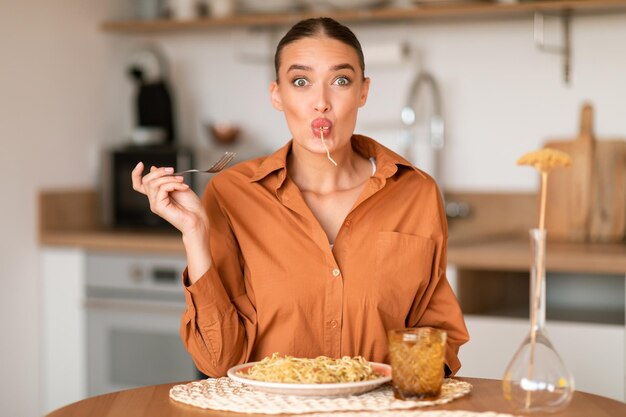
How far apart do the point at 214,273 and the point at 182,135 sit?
8.23 feet

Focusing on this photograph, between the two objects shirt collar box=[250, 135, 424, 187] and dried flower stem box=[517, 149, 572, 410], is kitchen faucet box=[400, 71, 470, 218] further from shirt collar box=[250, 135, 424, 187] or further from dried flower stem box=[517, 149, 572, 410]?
dried flower stem box=[517, 149, 572, 410]

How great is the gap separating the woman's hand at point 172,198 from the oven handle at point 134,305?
1762 millimetres

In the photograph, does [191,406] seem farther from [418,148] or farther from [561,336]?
[418,148]

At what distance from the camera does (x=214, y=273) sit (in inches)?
66.4

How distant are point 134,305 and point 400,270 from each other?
6.10 feet

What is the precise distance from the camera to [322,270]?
5.89ft

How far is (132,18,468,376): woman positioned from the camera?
179 centimetres

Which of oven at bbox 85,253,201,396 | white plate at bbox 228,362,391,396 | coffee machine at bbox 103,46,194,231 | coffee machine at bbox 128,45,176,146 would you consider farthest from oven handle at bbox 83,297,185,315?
white plate at bbox 228,362,391,396

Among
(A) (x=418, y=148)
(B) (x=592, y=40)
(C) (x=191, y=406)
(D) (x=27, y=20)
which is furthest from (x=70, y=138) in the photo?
(C) (x=191, y=406)

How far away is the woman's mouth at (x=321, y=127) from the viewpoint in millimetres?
1777

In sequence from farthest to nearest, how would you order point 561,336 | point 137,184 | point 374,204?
point 561,336
point 374,204
point 137,184

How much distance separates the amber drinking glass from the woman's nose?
52 centimetres

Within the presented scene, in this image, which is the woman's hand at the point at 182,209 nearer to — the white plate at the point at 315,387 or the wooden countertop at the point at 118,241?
the white plate at the point at 315,387

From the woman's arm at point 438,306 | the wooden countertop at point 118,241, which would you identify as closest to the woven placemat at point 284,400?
the woman's arm at point 438,306
